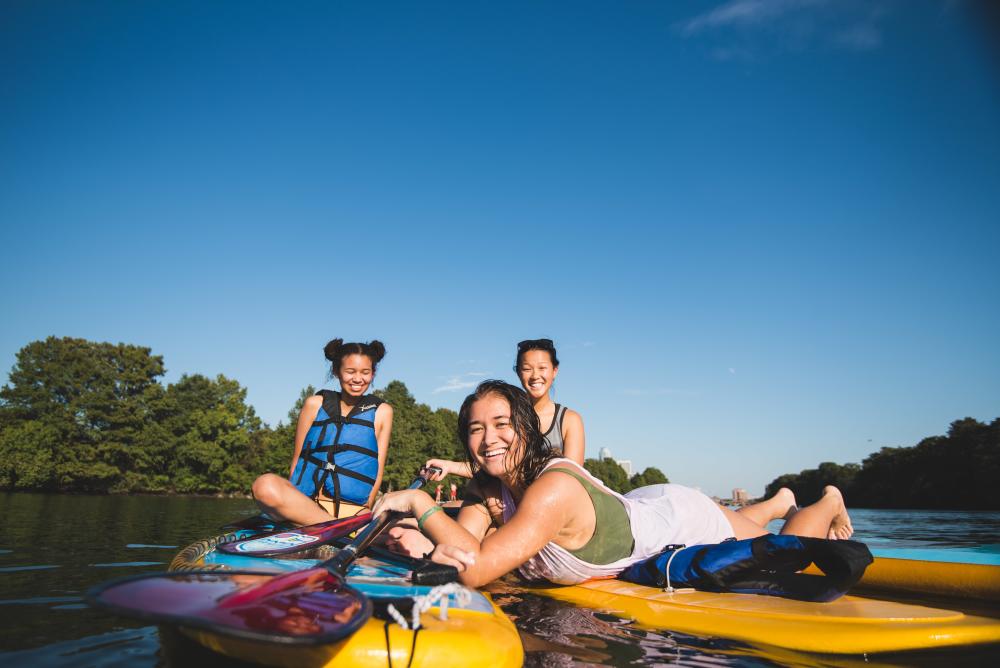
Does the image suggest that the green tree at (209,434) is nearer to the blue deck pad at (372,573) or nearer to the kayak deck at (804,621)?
the blue deck pad at (372,573)

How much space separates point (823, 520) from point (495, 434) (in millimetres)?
2132

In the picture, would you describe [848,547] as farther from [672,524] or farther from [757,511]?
[757,511]

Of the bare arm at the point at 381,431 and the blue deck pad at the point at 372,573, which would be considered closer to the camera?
the blue deck pad at the point at 372,573

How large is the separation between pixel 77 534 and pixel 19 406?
35491 millimetres

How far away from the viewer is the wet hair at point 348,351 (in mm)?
5402

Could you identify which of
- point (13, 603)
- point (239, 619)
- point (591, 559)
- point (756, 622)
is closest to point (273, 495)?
point (13, 603)

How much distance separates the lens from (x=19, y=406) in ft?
112

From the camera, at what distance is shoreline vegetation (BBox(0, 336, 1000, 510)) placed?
3303cm

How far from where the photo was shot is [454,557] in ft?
8.52

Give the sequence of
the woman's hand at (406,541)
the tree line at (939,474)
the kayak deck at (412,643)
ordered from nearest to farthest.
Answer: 1. the kayak deck at (412,643)
2. the woman's hand at (406,541)
3. the tree line at (939,474)

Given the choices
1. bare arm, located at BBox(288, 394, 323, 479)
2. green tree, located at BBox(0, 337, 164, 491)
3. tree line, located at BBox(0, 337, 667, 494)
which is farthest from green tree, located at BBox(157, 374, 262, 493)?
bare arm, located at BBox(288, 394, 323, 479)

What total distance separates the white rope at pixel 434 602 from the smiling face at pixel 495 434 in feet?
2.62

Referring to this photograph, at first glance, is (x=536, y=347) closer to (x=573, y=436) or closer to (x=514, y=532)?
(x=573, y=436)

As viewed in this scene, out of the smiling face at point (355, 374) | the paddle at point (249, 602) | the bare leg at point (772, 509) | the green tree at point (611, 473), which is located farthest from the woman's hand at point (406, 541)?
the green tree at point (611, 473)
